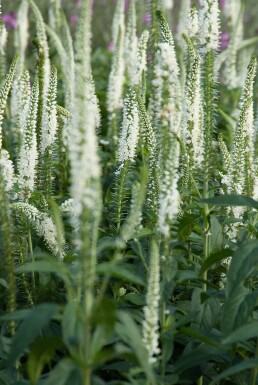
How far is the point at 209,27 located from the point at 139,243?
1.15 metres

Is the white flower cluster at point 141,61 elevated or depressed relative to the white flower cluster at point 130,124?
elevated

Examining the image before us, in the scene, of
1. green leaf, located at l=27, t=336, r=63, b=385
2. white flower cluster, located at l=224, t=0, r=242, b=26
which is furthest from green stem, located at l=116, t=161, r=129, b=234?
white flower cluster, located at l=224, t=0, r=242, b=26

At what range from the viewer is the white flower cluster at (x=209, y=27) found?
134 inches

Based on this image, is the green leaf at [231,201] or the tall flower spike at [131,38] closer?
the green leaf at [231,201]

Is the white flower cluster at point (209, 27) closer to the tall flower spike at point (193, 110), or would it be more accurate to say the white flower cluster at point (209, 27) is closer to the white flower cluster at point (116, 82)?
the tall flower spike at point (193, 110)

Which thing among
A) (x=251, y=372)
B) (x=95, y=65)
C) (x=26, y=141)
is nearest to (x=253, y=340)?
(x=251, y=372)

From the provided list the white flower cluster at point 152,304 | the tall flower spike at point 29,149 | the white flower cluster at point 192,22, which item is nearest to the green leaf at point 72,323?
the white flower cluster at point 152,304

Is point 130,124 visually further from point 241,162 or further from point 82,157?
point 82,157

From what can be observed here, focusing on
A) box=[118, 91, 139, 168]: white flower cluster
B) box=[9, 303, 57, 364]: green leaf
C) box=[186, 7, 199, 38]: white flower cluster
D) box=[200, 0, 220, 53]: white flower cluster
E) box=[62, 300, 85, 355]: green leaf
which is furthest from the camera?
box=[186, 7, 199, 38]: white flower cluster

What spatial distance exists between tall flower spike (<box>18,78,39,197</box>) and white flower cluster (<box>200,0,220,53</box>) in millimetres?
1019

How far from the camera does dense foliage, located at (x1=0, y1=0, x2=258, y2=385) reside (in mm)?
2160

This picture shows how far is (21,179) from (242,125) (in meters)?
1.33

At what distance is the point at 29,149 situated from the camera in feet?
12.9

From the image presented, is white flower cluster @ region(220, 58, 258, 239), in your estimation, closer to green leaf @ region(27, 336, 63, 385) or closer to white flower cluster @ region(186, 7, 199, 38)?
white flower cluster @ region(186, 7, 199, 38)
